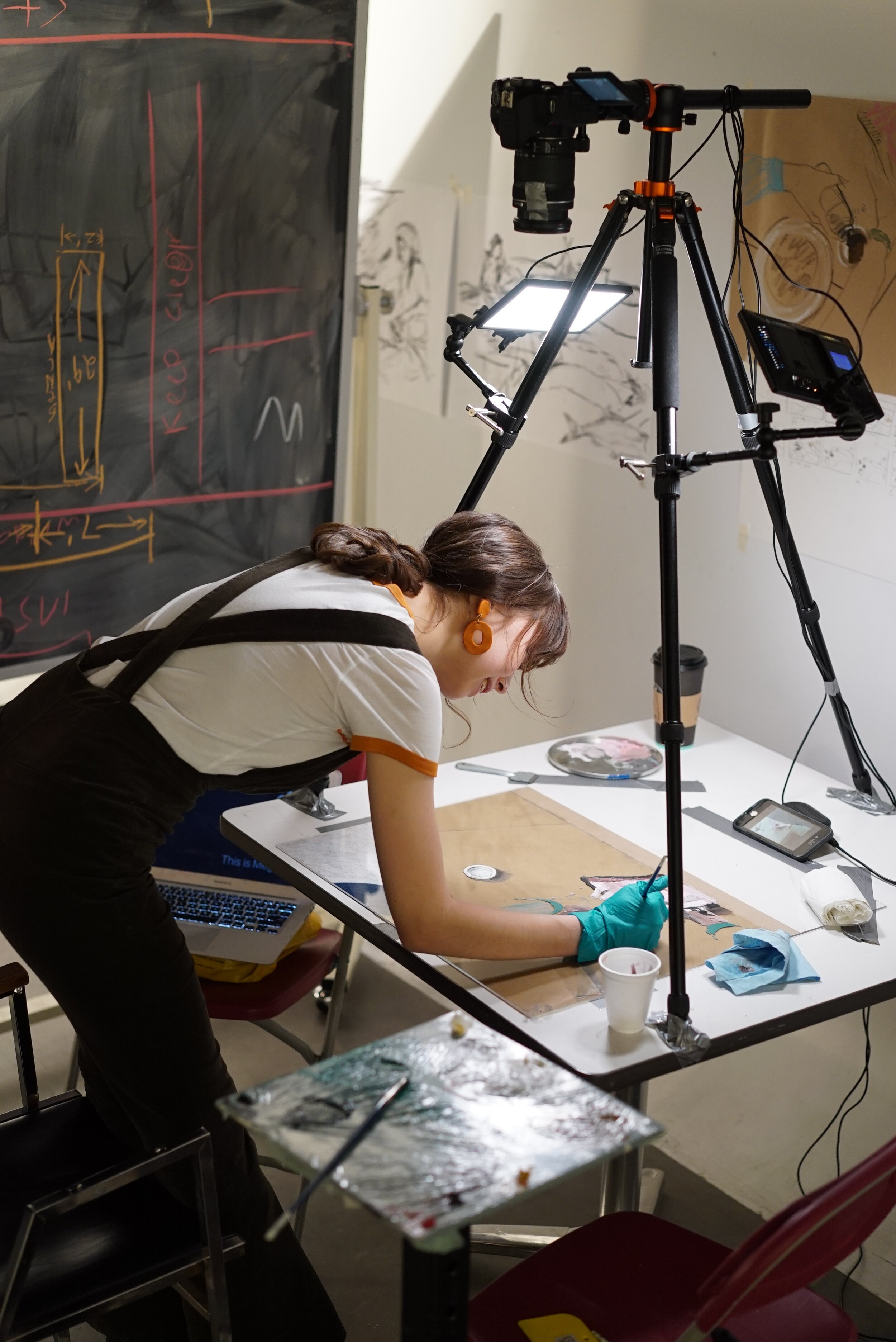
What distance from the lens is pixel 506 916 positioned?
1675mm

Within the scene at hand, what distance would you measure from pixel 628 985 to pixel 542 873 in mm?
465

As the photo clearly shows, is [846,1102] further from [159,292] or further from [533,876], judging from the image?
[159,292]

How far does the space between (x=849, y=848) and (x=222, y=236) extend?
1709 millimetres

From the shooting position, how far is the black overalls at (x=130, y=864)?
5.13ft

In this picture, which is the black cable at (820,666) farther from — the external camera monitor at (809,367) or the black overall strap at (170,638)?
the black overall strap at (170,638)

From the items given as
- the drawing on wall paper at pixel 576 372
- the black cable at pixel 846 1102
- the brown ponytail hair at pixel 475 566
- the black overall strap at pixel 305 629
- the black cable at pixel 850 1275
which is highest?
the drawing on wall paper at pixel 576 372

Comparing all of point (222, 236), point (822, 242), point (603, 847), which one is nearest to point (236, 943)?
point (603, 847)

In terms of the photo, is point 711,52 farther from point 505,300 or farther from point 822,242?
point 505,300

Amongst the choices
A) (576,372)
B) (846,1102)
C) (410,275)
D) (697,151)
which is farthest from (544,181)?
(846,1102)

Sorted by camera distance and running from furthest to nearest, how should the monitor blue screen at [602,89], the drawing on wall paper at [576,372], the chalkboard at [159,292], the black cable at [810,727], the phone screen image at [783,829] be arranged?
the drawing on wall paper at [576,372]
the black cable at [810,727]
the chalkboard at [159,292]
the phone screen image at [783,829]
the monitor blue screen at [602,89]

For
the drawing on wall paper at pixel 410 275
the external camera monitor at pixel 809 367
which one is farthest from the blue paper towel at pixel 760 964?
the drawing on wall paper at pixel 410 275

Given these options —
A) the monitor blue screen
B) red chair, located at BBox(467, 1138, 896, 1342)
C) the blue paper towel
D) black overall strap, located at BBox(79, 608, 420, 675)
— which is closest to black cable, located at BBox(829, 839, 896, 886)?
the blue paper towel

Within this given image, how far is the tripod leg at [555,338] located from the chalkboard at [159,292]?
31.7 inches

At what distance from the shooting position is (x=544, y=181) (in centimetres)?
187
